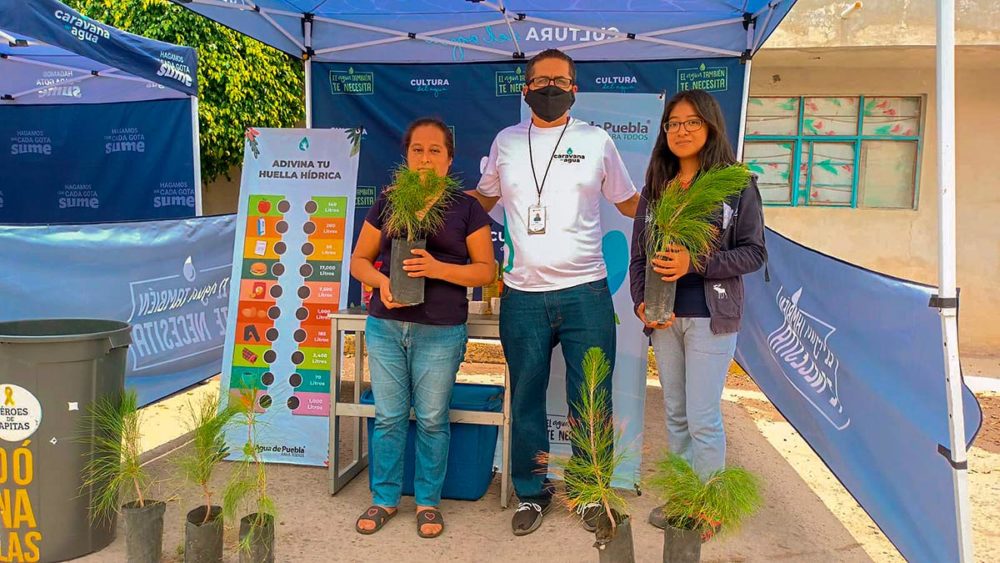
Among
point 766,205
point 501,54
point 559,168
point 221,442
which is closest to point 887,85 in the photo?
point 766,205

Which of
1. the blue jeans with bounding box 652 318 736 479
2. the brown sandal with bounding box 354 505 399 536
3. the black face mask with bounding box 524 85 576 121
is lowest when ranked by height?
the brown sandal with bounding box 354 505 399 536

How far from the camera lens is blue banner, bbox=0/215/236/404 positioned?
11.7ft

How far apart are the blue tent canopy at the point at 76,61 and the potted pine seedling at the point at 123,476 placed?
8.12 feet

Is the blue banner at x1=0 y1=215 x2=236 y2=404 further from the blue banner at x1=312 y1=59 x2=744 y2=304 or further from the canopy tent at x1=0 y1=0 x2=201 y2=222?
the canopy tent at x1=0 y1=0 x2=201 y2=222

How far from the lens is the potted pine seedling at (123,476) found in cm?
243

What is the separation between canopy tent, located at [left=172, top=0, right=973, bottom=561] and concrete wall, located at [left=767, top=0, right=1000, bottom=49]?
322cm

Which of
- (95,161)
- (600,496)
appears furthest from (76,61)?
(600,496)

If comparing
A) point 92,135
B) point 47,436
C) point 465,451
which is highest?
point 92,135

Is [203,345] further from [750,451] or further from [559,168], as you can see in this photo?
[750,451]

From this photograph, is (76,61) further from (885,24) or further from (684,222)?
(885,24)

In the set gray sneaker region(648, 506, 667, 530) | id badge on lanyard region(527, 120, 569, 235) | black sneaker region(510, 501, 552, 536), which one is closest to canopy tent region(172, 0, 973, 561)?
id badge on lanyard region(527, 120, 569, 235)

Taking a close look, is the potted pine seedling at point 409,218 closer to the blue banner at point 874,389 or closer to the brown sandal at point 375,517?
the brown sandal at point 375,517

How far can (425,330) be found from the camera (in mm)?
2811

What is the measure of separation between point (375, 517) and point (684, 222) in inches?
69.4
